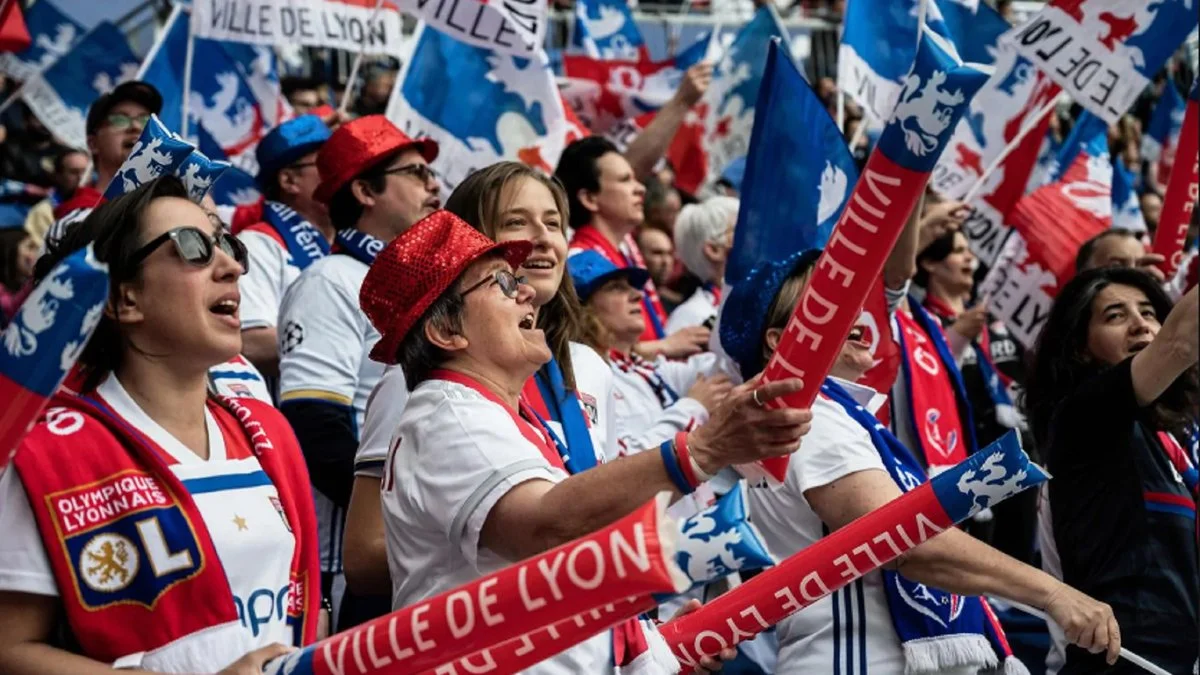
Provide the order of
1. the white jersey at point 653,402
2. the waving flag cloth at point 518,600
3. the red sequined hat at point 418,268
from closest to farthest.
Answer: the waving flag cloth at point 518,600
the red sequined hat at point 418,268
the white jersey at point 653,402

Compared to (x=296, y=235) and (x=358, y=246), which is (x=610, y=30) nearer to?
(x=296, y=235)

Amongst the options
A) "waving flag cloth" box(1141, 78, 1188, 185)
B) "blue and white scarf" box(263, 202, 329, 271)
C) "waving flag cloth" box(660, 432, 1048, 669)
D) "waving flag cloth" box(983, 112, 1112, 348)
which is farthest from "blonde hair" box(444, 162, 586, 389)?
"waving flag cloth" box(1141, 78, 1188, 185)

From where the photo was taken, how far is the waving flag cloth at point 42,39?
36.8 feet

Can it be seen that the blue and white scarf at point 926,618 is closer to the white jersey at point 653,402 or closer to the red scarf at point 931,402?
the white jersey at point 653,402

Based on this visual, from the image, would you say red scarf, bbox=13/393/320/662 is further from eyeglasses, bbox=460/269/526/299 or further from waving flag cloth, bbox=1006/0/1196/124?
waving flag cloth, bbox=1006/0/1196/124

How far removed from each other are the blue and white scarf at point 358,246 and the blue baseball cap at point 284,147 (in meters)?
1.15

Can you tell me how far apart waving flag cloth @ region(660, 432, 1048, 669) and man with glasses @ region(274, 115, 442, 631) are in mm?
1260

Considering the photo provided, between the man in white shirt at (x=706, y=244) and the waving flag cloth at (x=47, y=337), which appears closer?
the waving flag cloth at (x=47, y=337)

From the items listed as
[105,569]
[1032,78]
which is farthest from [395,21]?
[105,569]

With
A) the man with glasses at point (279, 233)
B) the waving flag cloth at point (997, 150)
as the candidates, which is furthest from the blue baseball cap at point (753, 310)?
the waving flag cloth at point (997, 150)

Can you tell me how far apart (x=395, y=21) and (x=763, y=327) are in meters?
4.20

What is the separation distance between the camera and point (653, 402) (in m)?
5.98

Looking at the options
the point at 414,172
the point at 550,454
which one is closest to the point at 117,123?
the point at 414,172

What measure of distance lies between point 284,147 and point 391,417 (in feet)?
9.08
